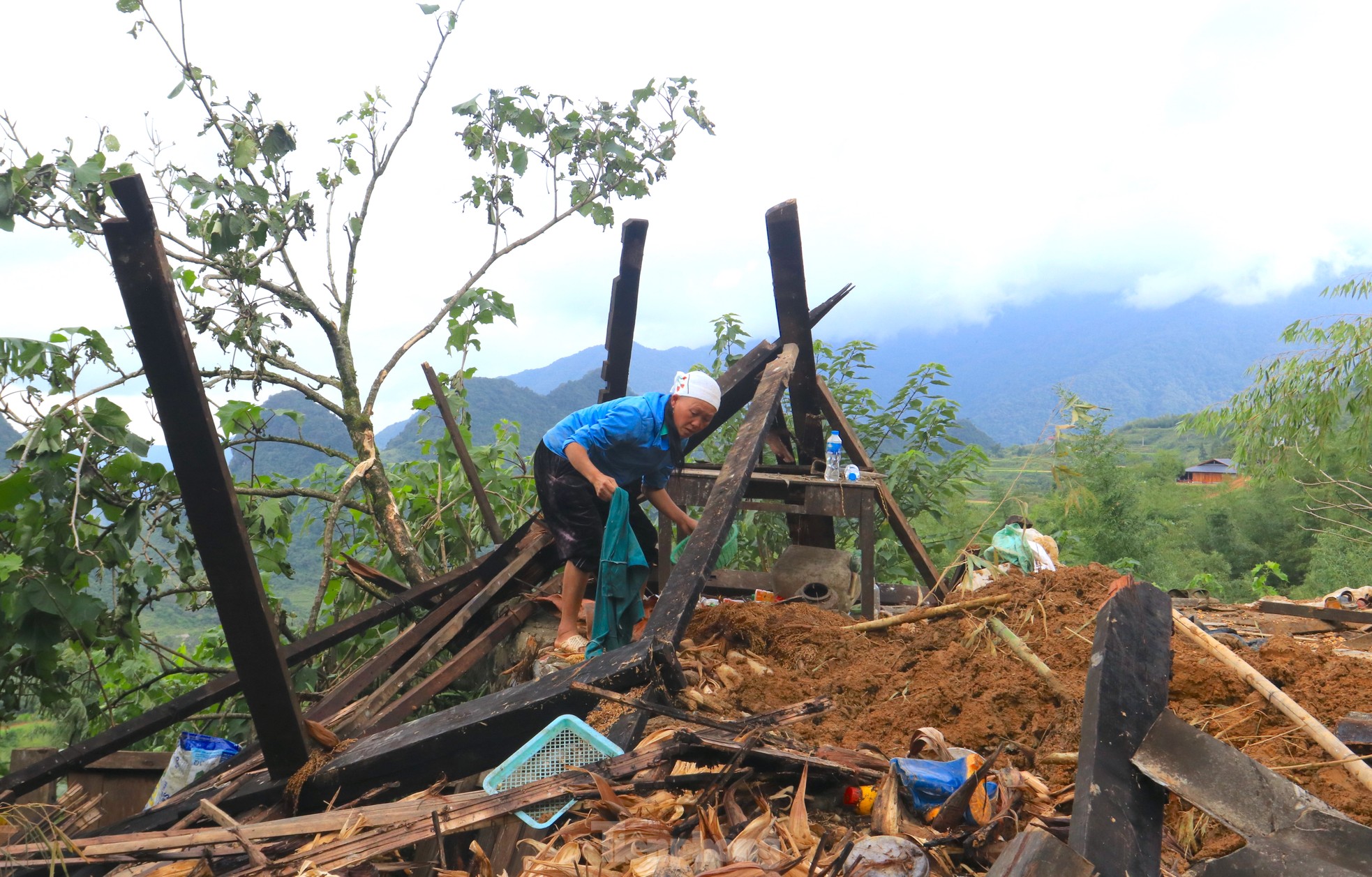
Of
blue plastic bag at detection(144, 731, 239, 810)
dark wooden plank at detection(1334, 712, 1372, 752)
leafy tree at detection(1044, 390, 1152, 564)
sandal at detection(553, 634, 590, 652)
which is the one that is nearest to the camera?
dark wooden plank at detection(1334, 712, 1372, 752)

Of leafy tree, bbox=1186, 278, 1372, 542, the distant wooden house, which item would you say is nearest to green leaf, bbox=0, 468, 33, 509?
leafy tree, bbox=1186, 278, 1372, 542

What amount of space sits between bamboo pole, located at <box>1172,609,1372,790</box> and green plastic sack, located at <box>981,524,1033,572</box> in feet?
9.70

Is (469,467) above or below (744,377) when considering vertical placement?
below

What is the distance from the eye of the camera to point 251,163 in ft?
18.2

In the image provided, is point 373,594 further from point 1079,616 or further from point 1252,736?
point 1252,736

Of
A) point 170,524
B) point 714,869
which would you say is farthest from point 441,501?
point 714,869

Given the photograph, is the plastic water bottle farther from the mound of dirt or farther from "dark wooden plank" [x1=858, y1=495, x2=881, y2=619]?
the mound of dirt

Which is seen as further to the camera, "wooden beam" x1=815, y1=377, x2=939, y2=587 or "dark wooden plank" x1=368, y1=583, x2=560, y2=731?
"wooden beam" x1=815, y1=377, x2=939, y2=587

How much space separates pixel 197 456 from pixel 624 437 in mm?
2644

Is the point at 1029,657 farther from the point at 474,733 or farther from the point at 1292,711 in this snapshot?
the point at 474,733

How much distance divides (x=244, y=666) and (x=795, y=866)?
65.4 inches

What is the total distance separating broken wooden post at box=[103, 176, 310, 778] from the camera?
2.07 m

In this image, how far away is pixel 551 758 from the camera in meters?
2.34

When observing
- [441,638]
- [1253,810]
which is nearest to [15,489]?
[441,638]
